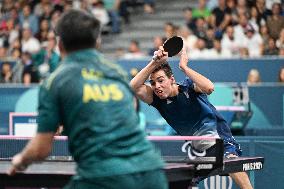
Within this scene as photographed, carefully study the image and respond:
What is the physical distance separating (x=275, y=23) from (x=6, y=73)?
643 cm

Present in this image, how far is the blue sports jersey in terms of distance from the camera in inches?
347

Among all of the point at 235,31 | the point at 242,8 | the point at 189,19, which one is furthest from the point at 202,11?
the point at 235,31

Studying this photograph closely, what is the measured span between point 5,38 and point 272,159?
13.8m

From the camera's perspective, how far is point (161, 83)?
28.6ft

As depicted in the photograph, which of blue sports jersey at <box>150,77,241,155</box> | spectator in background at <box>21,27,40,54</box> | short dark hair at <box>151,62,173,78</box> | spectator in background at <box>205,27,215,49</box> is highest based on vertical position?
short dark hair at <box>151,62,173,78</box>

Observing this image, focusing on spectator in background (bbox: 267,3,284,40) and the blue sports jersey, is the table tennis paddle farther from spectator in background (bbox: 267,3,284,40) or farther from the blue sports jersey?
spectator in background (bbox: 267,3,284,40)

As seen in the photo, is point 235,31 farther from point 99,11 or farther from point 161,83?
point 161,83

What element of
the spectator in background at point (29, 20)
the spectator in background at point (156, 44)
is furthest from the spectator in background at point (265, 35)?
the spectator in background at point (29, 20)

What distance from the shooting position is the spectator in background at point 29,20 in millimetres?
24031

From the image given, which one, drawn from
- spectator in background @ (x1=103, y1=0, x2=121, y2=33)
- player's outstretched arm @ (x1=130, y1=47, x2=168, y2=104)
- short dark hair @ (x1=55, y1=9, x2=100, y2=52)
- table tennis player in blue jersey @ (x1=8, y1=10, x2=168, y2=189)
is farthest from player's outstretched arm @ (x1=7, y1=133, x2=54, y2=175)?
spectator in background @ (x1=103, y1=0, x2=121, y2=33)

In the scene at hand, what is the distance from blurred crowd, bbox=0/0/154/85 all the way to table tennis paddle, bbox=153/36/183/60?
12198 millimetres

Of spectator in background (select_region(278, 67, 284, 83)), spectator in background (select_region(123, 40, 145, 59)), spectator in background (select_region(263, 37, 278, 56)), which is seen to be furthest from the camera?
spectator in background (select_region(123, 40, 145, 59))

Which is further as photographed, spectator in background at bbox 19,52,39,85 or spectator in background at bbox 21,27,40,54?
spectator in background at bbox 21,27,40,54

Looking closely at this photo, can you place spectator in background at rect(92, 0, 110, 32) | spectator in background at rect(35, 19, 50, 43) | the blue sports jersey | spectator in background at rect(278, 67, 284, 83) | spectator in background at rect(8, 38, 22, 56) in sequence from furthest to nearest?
spectator in background at rect(92, 0, 110, 32)
spectator in background at rect(35, 19, 50, 43)
spectator in background at rect(8, 38, 22, 56)
spectator in background at rect(278, 67, 284, 83)
the blue sports jersey
